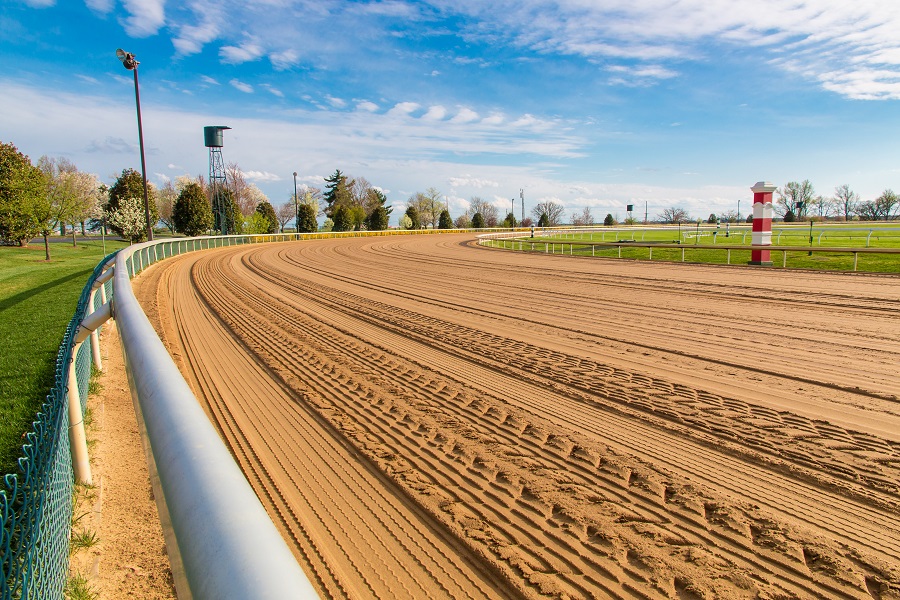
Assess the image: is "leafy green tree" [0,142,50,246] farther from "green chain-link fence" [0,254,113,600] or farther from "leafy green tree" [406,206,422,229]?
"leafy green tree" [406,206,422,229]

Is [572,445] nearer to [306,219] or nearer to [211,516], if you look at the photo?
[211,516]

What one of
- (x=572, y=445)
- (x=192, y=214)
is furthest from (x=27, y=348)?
(x=192, y=214)

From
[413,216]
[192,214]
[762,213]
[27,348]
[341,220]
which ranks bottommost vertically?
[27,348]

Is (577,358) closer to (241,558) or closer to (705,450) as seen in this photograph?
(705,450)

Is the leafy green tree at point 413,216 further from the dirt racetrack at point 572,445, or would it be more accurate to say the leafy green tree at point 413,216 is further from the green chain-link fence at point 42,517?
A: the green chain-link fence at point 42,517

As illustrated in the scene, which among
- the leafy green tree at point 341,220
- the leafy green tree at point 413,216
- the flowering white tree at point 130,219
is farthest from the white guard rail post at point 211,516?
the leafy green tree at point 413,216

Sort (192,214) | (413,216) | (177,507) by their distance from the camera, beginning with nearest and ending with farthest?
(177,507), (192,214), (413,216)

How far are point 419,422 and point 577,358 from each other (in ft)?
9.33

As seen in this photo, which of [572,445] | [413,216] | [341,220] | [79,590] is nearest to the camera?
[79,590]

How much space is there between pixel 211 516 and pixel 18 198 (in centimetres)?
3644

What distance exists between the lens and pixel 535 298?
12.4m

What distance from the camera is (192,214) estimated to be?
50156mm

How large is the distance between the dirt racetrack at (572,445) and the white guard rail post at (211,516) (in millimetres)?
1876

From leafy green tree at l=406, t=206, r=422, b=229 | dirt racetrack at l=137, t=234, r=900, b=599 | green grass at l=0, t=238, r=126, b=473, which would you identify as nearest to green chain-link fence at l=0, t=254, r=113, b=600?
dirt racetrack at l=137, t=234, r=900, b=599
